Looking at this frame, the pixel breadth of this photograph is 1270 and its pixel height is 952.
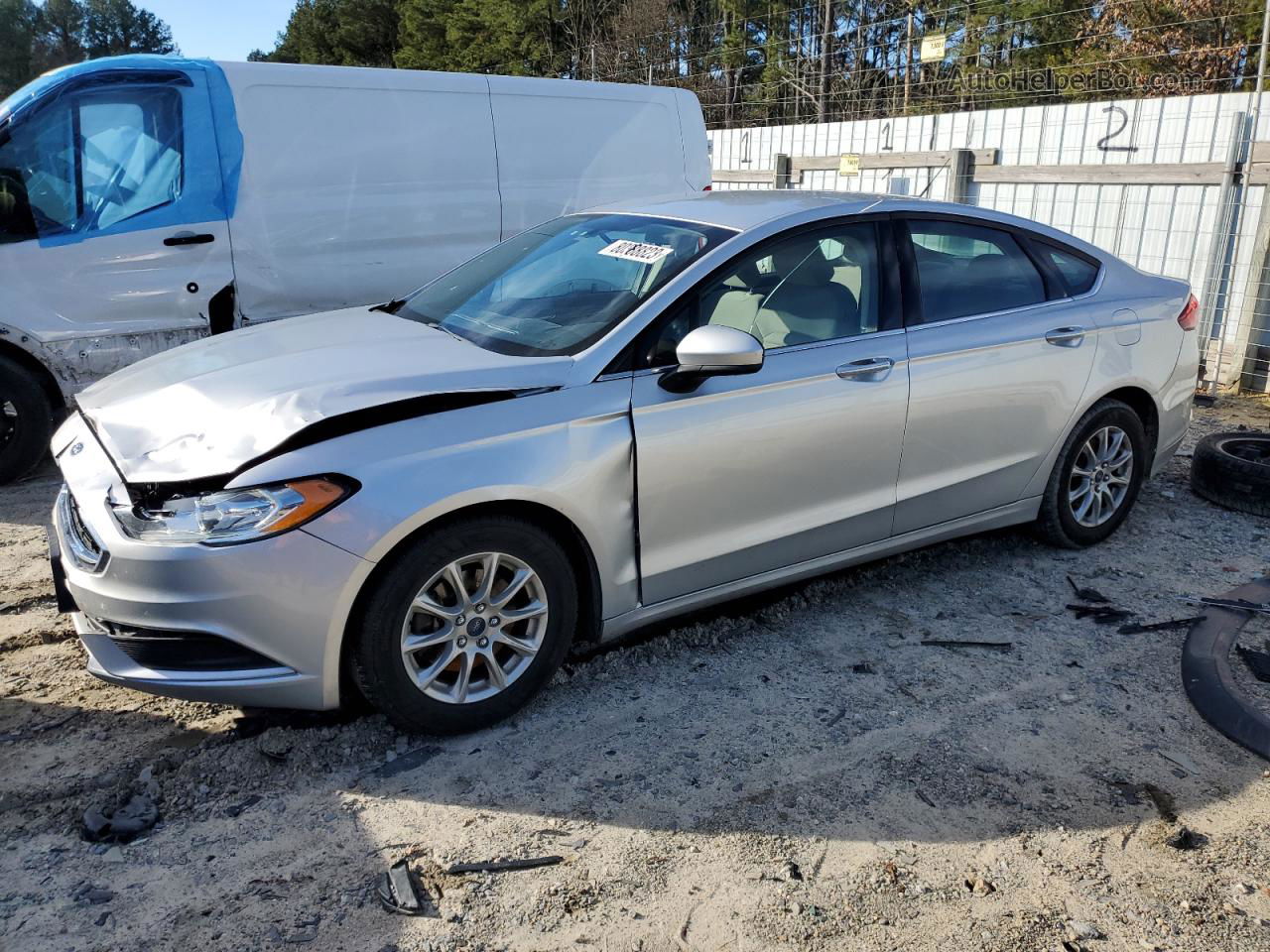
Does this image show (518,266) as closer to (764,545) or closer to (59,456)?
(764,545)

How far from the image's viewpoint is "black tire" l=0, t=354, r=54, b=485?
5.80 metres

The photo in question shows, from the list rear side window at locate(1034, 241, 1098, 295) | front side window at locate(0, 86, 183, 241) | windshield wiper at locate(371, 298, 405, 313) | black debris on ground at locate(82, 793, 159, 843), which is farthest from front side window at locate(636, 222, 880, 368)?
front side window at locate(0, 86, 183, 241)

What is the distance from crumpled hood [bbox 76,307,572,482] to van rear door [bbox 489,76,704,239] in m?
3.54

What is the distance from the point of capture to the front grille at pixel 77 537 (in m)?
3.03

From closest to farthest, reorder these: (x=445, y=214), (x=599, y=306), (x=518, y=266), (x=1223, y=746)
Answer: (x=1223, y=746) → (x=599, y=306) → (x=518, y=266) → (x=445, y=214)

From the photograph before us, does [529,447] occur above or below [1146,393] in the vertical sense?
above

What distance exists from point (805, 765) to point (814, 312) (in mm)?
1719

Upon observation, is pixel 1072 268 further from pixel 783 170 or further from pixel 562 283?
pixel 783 170

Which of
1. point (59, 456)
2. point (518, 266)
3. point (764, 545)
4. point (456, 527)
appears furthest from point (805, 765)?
point (59, 456)

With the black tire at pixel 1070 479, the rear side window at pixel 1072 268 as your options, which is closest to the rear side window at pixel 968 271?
the rear side window at pixel 1072 268

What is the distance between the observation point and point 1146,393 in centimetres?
489

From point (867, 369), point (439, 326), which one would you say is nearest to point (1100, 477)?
point (867, 369)

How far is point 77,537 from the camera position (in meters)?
3.19

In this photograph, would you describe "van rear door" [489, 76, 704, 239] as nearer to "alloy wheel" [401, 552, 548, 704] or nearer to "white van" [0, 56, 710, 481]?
"white van" [0, 56, 710, 481]
